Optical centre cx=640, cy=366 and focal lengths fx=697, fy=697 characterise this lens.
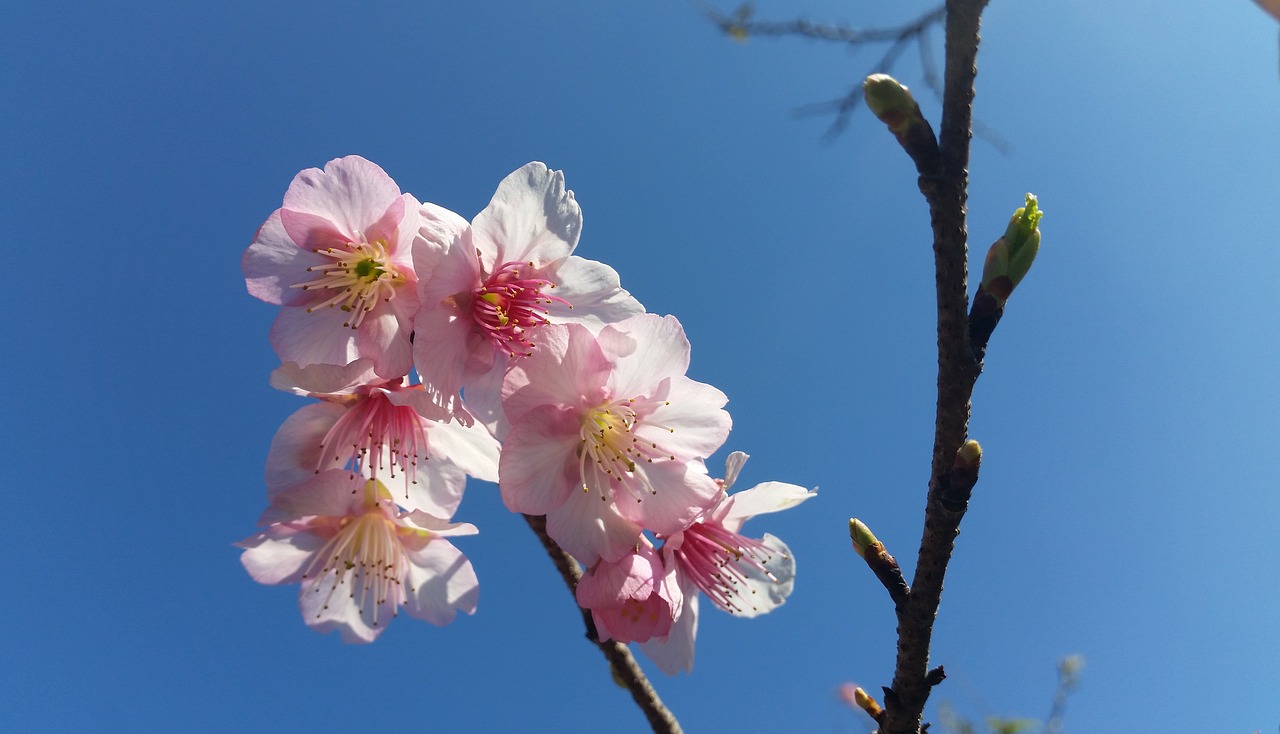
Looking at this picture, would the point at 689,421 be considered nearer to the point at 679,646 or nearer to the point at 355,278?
the point at 679,646

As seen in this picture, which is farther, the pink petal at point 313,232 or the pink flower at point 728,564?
the pink flower at point 728,564

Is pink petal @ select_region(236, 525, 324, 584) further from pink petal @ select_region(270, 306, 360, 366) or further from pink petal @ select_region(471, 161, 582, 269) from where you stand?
pink petal @ select_region(471, 161, 582, 269)

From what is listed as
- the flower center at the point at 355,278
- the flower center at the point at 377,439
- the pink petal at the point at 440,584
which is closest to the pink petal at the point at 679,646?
the pink petal at the point at 440,584

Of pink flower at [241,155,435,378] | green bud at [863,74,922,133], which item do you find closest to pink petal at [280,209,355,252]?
pink flower at [241,155,435,378]

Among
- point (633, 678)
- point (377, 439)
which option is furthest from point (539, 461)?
point (633, 678)

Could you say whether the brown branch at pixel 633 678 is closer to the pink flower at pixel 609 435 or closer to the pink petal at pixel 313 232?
the pink flower at pixel 609 435

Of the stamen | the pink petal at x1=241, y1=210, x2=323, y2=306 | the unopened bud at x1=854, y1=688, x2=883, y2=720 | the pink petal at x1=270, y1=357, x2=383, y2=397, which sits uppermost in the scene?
the pink petal at x1=241, y1=210, x2=323, y2=306

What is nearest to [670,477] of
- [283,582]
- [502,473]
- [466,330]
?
[502,473]
